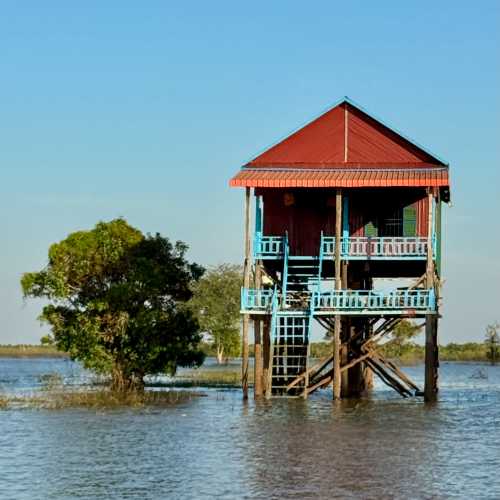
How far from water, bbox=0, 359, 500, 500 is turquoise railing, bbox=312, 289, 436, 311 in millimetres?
3169

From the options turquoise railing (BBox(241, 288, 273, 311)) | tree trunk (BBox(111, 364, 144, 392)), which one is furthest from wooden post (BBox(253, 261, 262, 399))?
tree trunk (BBox(111, 364, 144, 392))

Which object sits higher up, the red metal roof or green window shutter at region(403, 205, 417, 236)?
the red metal roof

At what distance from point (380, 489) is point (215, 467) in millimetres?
4079

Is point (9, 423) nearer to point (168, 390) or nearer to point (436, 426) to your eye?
point (436, 426)

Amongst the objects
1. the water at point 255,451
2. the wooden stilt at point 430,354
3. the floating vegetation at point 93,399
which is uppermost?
the wooden stilt at point 430,354

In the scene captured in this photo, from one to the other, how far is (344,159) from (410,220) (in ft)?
10.3

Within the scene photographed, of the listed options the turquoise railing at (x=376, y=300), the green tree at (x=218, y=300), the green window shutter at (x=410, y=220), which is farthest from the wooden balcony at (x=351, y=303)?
the green tree at (x=218, y=300)

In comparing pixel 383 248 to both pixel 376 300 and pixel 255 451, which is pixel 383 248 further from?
pixel 255 451

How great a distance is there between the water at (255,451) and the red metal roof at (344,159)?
728 centimetres

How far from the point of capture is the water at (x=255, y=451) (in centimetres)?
2091

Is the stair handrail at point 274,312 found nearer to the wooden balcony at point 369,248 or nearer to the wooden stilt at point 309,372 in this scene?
the wooden stilt at point 309,372

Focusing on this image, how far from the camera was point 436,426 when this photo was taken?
1238 inches

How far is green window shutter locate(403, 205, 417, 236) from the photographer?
40.9 metres

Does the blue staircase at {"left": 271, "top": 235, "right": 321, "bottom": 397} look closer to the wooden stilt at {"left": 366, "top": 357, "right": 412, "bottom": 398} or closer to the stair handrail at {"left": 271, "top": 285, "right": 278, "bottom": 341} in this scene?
the stair handrail at {"left": 271, "top": 285, "right": 278, "bottom": 341}
